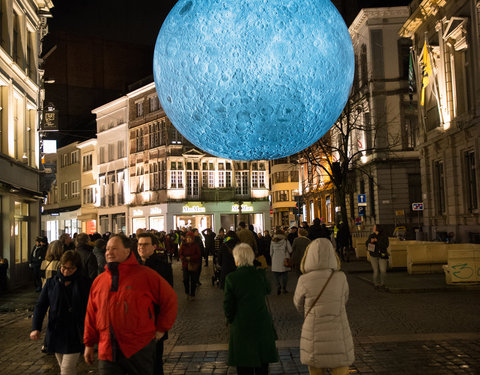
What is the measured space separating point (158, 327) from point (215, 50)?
2433mm

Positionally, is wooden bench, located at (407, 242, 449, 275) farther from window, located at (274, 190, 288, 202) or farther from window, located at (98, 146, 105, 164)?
window, located at (274, 190, 288, 202)

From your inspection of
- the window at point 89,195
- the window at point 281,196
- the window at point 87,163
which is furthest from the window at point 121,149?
the window at point 281,196

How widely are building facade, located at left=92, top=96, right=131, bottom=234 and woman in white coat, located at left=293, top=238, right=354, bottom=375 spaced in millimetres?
52605

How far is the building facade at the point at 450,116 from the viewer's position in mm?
26609

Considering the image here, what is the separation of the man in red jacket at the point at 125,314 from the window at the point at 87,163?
59796 millimetres

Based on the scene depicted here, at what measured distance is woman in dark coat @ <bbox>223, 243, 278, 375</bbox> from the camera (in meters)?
5.88

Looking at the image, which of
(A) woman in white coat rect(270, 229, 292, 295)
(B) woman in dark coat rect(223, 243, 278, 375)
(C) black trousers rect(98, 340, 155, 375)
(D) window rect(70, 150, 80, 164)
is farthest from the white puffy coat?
(D) window rect(70, 150, 80, 164)

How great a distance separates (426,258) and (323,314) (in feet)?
50.0

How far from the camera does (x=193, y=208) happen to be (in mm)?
53250

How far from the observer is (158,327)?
4.85 metres

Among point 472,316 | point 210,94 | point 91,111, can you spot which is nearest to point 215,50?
point 210,94

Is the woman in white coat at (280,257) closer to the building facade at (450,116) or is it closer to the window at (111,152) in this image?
the building facade at (450,116)

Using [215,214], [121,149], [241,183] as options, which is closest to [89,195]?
[121,149]

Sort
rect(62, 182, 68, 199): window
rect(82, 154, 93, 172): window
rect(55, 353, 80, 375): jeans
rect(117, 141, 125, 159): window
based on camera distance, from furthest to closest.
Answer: rect(62, 182, 68, 199): window
rect(82, 154, 93, 172): window
rect(117, 141, 125, 159): window
rect(55, 353, 80, 375): jeans
